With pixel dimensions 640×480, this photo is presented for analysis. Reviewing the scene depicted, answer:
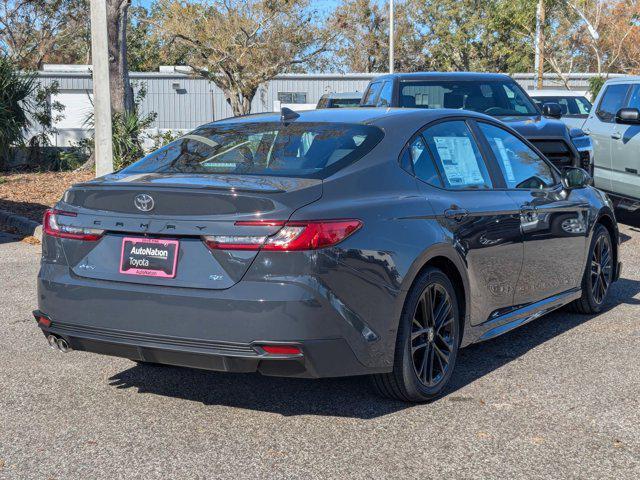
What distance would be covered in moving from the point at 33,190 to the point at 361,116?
11.9 metres

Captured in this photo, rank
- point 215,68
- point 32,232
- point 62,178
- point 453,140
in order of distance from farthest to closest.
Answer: point 215,68 < point 62,178 < point 32,232 < point 453,140

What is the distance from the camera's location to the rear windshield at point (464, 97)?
11078mm

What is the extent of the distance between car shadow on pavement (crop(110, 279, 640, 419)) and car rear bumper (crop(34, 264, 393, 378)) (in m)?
0.54

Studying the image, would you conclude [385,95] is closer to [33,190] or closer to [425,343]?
[425,343]

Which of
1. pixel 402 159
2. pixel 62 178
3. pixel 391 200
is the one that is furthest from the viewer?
pixel 62 178

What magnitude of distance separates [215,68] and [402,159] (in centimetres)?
2741

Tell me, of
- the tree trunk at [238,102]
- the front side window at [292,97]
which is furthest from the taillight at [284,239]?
the front side window at [292,97]

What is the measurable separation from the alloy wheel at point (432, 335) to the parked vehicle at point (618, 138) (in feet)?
23.5

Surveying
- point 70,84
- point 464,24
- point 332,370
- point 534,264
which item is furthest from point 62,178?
point 464,24

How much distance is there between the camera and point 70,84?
44156mm

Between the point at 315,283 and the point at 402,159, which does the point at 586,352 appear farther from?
the point at 315,283

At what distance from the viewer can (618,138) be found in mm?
12102

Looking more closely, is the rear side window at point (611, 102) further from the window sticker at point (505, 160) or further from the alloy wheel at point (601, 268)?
the window sticker at point (505, 160)

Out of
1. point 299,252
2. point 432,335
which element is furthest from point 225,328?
point 432,335
